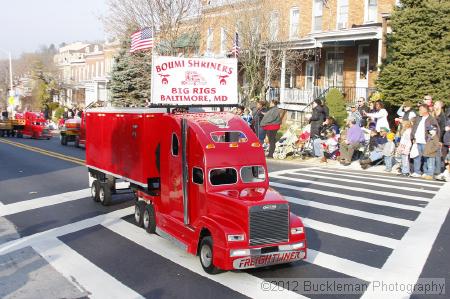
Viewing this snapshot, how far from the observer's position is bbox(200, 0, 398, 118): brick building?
91.3 feet

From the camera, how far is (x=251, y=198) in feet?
23.2

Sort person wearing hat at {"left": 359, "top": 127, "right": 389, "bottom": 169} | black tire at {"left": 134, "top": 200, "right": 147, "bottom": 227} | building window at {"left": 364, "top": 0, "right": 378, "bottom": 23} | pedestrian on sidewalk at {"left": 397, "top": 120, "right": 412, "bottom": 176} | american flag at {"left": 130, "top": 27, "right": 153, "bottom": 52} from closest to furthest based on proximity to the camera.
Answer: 1. black tire at {"left": 134, "top": 200, "right": 147, "bottom": 227}
2. pedestrian on sidewalk at {"left": 397, "top": 120, "right": 412, "bottom": 176}
3. person wearing hat at {"left": 359, "top": 127, "right": 389, "bottom": 169}
4. american flag at {"left": 130, "top": 27, "right": 153, "bottom": 52}
5. building window at {"left": 364, "top": 0, "right": 378, "bottom": 23}

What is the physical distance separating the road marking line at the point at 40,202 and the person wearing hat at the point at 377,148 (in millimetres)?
9388

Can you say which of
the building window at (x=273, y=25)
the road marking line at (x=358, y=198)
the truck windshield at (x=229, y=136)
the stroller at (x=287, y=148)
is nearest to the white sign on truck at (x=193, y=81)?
the truck windshield at (x=229, y=136)

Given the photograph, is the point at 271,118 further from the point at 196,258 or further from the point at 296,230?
the point at 296,230

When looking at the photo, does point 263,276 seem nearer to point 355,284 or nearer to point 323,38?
point 355,284

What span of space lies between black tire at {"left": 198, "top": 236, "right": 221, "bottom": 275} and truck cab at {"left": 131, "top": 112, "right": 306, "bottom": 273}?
0.05ft

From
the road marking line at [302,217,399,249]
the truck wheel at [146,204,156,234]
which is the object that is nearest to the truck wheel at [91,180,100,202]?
the truck wheel at [146,204,156,234]

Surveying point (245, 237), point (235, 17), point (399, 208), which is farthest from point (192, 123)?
point (235, 17)

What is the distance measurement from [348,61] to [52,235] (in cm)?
2330

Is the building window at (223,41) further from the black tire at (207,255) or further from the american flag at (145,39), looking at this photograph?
the black tire at (207,255)

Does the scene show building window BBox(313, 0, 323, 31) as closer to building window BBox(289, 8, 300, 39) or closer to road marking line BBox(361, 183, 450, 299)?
building window BBox(289, 8, 300, 39)

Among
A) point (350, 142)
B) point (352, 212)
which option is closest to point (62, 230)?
point (352, 212)

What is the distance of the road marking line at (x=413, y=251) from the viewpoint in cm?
683
